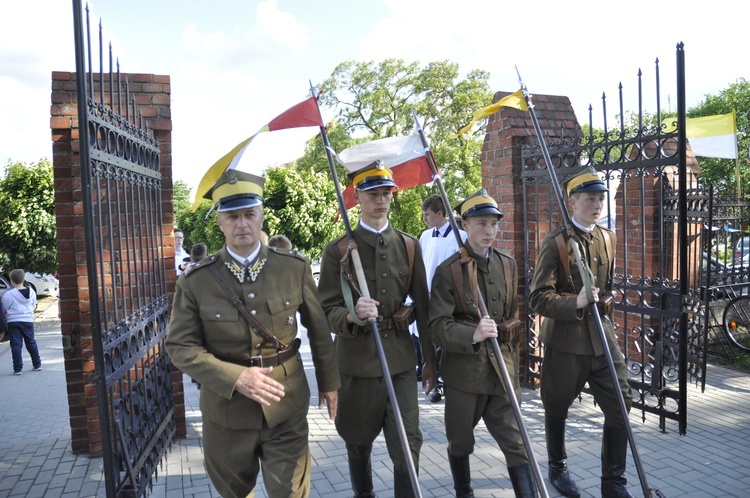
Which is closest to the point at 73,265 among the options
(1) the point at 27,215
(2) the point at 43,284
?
(1) the point at 27,215

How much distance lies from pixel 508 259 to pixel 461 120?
1089 inches

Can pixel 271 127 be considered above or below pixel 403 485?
above

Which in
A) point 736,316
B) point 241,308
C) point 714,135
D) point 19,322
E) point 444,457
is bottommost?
point 444,457

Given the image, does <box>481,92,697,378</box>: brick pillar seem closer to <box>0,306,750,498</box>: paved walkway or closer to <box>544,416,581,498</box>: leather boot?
<box>0,306,750,498</box>: paved walkway

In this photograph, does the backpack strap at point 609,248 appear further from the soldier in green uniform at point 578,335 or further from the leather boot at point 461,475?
the leather boot at point 461,475

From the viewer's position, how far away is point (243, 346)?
2.92m

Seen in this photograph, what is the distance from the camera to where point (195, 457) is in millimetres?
4699

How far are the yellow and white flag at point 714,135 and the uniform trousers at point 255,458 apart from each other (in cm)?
503

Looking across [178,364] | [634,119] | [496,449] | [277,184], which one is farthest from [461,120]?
[178,364]

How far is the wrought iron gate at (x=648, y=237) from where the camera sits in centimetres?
481

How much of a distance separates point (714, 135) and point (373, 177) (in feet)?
14.3

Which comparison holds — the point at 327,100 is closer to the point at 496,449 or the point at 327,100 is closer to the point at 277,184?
the point at 277,184

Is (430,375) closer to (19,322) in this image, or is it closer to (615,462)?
(615,462)

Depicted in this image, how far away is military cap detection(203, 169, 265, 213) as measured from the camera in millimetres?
2902
